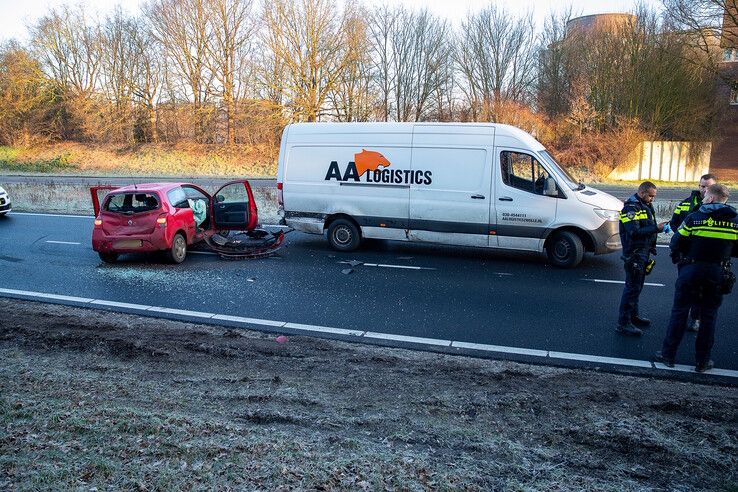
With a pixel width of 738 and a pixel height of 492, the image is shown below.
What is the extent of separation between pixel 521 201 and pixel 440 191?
1.53m

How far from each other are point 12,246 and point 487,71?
3089 cm

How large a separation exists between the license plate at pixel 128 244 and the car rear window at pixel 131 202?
0.59 metres

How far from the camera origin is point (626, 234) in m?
7.14

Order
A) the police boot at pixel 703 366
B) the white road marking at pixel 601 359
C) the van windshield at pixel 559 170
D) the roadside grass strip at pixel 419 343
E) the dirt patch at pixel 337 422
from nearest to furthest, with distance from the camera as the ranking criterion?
the dirt patch at pixel 337 422
the police boot at pixel 703 366
the roadside grass strip at pixel 419 343
the white road marking at pixel 601 359
the van windshield at pixel 559 170

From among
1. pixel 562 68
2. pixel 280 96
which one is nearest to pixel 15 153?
pixel 280 96

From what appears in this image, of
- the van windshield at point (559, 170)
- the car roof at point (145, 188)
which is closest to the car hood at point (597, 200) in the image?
the van windshield at point (559, 170)

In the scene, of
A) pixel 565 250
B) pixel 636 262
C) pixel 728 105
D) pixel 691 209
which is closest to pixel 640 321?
pixel 636 262

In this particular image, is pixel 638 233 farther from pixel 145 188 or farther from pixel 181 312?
pixel 145 188

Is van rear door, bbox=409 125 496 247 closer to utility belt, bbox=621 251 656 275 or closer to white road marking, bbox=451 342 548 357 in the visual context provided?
utility belt, bbox=621 251 656 275

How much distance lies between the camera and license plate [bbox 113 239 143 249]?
37.1ft

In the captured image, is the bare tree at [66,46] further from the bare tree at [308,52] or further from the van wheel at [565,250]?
the van wheel at [565,250]

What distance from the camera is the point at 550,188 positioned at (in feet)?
36.0

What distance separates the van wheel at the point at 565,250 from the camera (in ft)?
35.3

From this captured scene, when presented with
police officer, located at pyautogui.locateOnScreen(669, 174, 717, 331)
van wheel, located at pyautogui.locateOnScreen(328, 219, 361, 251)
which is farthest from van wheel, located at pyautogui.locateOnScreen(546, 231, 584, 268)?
van wheel, located at pyautogui.locateOnScreen(328, 219, 361, 251)
